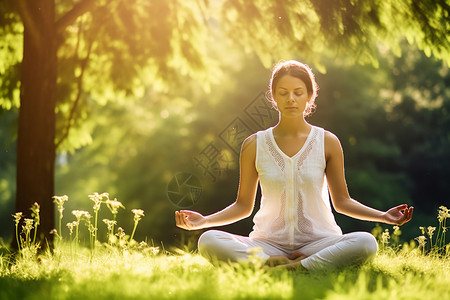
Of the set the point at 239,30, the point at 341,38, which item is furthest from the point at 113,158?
the point at 341,38

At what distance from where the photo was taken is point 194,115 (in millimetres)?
18500

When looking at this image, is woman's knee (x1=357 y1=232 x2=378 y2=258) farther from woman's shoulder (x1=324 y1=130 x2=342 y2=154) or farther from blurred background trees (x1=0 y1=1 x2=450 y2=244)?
blurred background trees (x1=0 y1=1 x2=450 y2=244)

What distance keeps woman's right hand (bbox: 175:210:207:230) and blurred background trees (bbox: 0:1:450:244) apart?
3513 mm

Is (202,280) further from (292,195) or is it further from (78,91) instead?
(78,91)

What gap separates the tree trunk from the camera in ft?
19.3

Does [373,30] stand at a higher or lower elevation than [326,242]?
higher

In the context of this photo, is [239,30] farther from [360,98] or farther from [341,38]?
[360,98]

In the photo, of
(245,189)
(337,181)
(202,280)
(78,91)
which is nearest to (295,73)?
(337,181)

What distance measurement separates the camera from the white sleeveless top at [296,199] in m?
4.38

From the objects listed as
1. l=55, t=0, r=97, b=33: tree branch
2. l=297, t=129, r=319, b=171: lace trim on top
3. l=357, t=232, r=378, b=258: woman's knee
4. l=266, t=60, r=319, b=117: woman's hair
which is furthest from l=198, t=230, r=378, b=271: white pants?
l=55, t=0, r=97, b=33: tree branch

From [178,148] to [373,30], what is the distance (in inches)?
521

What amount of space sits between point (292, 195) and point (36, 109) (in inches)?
121

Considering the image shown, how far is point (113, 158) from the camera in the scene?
794 inches

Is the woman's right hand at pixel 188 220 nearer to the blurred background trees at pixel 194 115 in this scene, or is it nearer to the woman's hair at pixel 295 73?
the woman's hair at pixel 295 73
